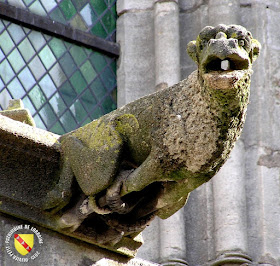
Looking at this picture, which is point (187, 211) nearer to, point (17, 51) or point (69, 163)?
point (17, 51)

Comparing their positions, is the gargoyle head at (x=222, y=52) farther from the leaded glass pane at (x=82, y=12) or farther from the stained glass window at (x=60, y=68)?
the leaded glass pane at (x=82, y=12)

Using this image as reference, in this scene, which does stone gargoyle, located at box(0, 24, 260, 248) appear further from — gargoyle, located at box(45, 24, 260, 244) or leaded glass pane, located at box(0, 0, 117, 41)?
leaded glass pane, located at box(0, 0, 117, 41)

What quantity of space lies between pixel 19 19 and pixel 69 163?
3006 mm

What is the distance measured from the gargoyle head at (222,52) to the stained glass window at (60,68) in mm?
3326

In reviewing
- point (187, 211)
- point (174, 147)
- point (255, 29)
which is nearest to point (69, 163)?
point (174, 147)

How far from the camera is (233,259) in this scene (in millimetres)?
9836

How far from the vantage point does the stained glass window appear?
1024 centimetres

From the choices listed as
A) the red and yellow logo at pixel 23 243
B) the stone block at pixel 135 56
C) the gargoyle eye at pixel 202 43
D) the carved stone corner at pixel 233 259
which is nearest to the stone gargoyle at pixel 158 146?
the gargoyle eye at pixel 202 43

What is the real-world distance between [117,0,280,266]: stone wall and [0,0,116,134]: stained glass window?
0.16 m

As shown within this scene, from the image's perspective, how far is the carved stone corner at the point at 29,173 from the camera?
7480 millimetres

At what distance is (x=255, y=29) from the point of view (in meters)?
10.6

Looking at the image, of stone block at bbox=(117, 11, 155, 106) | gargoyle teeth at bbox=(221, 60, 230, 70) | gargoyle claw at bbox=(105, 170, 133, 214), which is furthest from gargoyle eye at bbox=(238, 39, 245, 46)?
stone block at bbox=(117, 11, 155, 106)

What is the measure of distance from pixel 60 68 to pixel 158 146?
138 inches

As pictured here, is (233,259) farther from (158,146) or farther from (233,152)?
(158,146)
